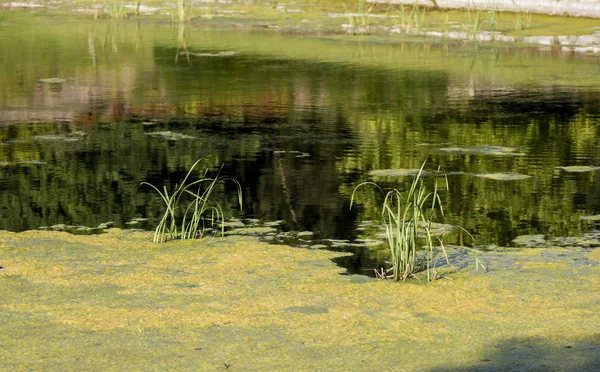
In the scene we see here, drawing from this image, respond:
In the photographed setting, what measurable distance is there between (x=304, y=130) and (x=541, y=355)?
6.22m

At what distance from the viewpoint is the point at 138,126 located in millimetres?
10891

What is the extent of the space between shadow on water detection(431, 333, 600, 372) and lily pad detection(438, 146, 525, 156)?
15.4 ft

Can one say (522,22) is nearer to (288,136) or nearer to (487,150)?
(288,136)

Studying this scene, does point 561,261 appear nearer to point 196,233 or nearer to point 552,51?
point 196,233

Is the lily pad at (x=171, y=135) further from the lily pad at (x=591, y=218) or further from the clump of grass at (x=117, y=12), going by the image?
the clump of grass at (x=117, y=12)

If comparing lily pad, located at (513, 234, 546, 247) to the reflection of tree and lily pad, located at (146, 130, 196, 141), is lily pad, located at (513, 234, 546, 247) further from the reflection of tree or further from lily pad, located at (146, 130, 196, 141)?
lily pad, located at (146, 130, 196, 141)

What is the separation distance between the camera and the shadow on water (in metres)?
4.51

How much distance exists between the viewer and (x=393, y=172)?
8.75 metres

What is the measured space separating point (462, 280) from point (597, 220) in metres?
1.82

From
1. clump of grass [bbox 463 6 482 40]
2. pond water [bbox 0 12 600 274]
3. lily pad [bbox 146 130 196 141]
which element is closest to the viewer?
pond water [bbox 0 12 600 274]

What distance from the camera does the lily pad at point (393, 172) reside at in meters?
8.62

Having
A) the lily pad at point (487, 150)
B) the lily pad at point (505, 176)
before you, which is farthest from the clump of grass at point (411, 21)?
the lily pad at point (505, 176)

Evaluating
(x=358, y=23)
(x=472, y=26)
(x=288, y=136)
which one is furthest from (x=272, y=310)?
(x=358, y=23)

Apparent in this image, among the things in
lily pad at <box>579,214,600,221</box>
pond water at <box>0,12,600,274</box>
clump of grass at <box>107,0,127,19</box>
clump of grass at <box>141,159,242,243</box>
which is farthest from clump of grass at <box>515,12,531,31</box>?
clump of grass at <box>141,159,242,243</box>
